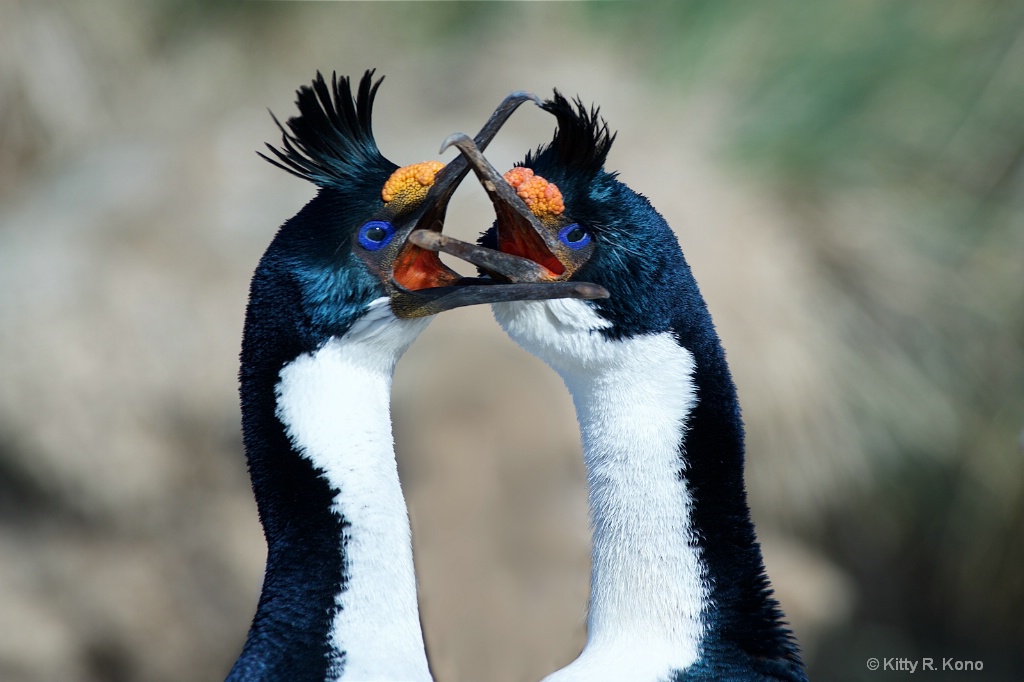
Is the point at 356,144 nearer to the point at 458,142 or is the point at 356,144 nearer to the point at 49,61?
the point at 458,142

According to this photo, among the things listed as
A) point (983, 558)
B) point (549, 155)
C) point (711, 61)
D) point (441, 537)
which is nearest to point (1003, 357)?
point (983, 558)

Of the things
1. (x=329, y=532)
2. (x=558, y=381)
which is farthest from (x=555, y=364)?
(x=558, y=381)

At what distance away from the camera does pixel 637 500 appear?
2488mm

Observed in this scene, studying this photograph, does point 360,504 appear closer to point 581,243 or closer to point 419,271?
point 419,271

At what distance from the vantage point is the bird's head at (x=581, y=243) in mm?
2516

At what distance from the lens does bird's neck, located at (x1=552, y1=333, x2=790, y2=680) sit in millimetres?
2457

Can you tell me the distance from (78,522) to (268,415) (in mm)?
3553

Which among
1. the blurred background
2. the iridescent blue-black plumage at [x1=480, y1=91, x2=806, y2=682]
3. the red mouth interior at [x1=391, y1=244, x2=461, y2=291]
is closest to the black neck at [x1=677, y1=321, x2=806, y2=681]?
the iridescent blue-black plumage at [x1=480, y1=91, x2=806, y2=682]

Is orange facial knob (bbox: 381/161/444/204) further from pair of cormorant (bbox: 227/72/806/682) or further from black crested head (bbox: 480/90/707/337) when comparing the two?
black crested head (bbox: 480/90/707/337)

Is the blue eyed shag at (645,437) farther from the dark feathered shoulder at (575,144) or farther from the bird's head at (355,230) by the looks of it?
the bird's head at (355,230)

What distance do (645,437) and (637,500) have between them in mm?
133

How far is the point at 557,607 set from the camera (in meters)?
4.97

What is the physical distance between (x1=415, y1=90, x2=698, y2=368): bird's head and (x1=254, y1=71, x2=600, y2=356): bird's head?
10 cm

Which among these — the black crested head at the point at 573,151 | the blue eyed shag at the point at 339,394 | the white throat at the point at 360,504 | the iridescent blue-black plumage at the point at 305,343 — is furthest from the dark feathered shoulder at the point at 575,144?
the white throat at the point at 360,504
